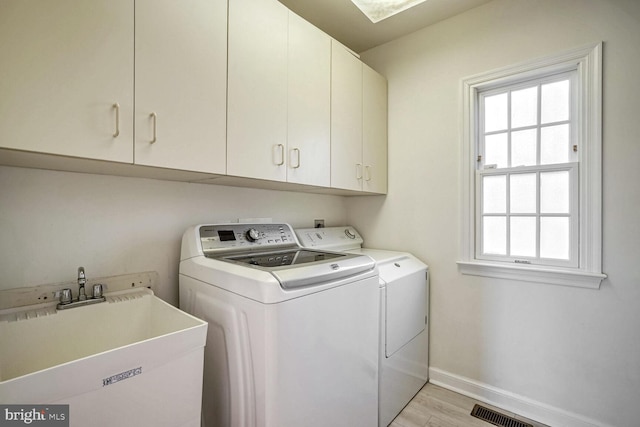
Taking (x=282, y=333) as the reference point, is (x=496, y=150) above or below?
above

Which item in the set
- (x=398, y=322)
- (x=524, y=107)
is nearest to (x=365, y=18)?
(x=524, y=107)

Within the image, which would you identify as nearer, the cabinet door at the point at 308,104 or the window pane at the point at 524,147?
the cabinet door at the point at 308,104

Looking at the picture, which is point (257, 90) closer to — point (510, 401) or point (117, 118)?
point (117, 118)

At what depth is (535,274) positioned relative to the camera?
5.90ft

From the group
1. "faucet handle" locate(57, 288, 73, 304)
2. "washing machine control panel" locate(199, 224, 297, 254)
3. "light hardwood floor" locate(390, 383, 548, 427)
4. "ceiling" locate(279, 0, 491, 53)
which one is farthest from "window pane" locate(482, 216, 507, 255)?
"faucet handle" locate(57, 288, 73, 304)

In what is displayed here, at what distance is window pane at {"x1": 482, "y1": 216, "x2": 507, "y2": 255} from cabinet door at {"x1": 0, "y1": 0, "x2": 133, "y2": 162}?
7.06 ft

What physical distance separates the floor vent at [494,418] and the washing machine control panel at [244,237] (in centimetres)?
159

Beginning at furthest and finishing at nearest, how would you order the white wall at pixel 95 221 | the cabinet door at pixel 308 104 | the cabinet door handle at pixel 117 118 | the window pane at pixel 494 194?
the window pane at pixel 494 194
the cabinet door at pixel 308 104
the white wall at pixel 95 221
the cabinet door handle at pixel 117 118

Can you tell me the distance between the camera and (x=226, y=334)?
1.19 metres

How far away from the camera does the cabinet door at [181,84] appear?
1063 mm

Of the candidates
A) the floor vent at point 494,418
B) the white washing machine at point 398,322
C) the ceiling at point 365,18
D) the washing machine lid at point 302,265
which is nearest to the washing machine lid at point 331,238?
the white washing machine at point 398,322

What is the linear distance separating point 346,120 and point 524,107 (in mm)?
1187

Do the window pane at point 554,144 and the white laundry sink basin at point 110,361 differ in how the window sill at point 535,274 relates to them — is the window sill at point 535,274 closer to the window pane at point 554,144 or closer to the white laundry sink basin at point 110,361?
the window pane at point 554,144

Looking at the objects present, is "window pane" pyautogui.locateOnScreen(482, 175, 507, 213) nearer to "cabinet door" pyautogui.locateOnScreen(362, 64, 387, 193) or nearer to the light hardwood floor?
"cabinet door" pyautogui.locateOnScreen(362, 64, 387, 193)
